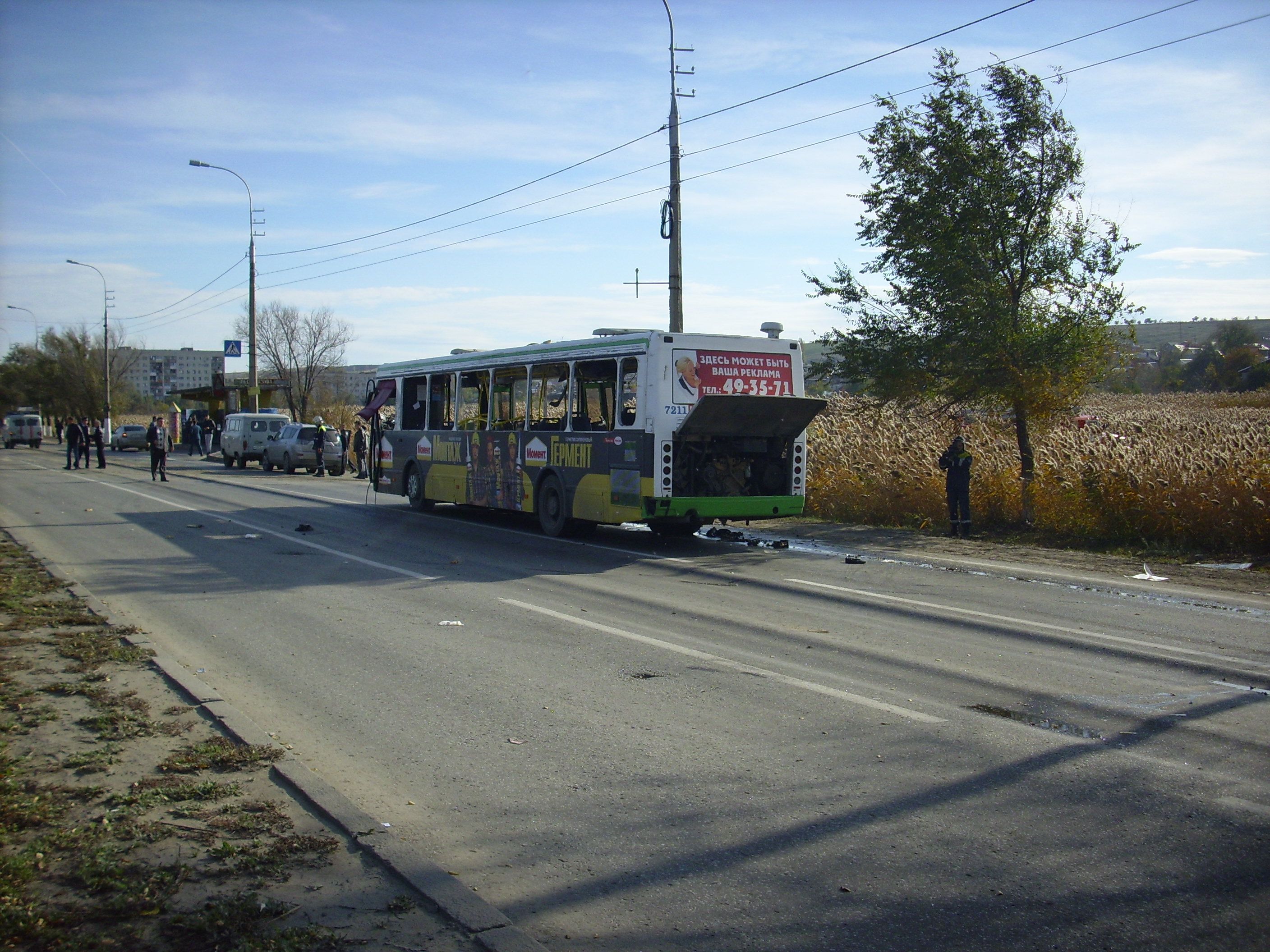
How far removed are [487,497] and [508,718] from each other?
12433mm

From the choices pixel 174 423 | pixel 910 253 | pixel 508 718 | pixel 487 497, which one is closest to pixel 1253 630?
pixel 508 718

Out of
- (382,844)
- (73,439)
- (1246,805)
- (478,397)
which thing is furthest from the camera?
(73,439)

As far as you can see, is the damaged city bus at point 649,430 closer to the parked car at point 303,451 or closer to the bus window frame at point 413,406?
the bus window frame at point 413,406

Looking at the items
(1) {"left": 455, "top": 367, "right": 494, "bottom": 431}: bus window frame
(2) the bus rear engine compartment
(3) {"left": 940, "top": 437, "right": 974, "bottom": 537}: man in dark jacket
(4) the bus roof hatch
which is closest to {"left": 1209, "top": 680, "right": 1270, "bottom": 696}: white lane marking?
(4) the bus roof hatch

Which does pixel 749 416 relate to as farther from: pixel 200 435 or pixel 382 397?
pixel 200 435

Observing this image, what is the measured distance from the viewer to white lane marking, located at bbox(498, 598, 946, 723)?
6.62 meters

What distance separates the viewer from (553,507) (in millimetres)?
16906

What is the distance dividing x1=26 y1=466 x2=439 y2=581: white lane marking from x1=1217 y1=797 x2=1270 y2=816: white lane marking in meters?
8.85

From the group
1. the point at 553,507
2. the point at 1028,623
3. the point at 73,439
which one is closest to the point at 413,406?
the point at 553,507

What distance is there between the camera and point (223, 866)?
415cm

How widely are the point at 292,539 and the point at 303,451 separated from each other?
22.6 meters

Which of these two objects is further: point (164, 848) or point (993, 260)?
point (993, 260)

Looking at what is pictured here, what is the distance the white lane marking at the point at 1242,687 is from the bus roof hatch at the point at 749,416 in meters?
7.97

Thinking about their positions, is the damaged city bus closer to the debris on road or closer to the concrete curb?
the debris on road
